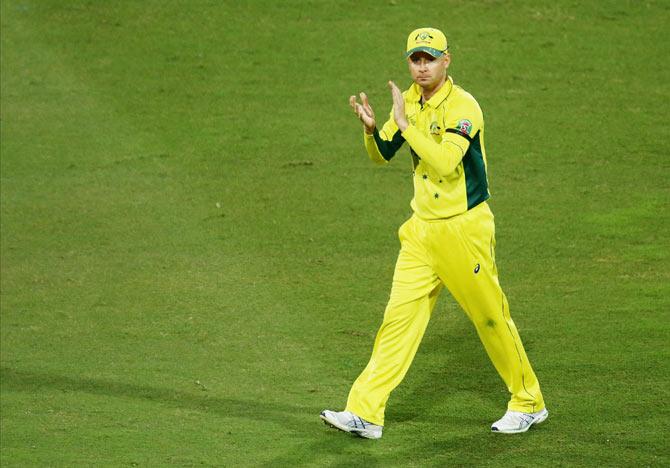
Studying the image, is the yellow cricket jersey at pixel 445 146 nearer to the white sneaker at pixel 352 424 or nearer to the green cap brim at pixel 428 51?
the green cap brim at pixel 428 51

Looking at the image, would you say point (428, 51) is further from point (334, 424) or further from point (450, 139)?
point (334, 424)

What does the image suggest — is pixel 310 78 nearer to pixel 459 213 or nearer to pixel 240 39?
pixel 240 39

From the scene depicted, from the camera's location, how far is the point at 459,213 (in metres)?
7.96

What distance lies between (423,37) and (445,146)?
0.65 metres

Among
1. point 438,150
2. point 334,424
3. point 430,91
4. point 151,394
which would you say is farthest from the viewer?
point 151,394

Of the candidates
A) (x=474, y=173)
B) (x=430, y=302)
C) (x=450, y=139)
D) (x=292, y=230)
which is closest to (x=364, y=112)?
(x=450, y=139)

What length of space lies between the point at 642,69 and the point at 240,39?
439 centimetres

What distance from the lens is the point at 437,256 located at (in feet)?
26.3

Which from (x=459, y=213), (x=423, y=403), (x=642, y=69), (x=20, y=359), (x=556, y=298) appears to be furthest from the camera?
(x=642, y=69)

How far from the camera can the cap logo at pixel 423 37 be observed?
25.6 feet

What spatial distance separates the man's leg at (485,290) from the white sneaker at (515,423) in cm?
4

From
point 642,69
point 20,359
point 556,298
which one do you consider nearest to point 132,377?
point 20,359

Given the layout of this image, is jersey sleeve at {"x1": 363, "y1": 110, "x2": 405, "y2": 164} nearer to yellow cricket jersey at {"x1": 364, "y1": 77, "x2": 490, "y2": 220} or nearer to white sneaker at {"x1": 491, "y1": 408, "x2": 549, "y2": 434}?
yellow cricket jersey at {"x1": 364, "y1": 77, "x2": 490, "y2": 220}

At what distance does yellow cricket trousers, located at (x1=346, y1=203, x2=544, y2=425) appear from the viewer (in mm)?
7980
